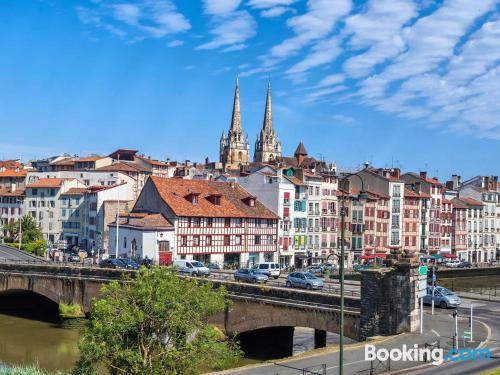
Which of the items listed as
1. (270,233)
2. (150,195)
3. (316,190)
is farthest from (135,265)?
(316,190)

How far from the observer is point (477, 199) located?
139m

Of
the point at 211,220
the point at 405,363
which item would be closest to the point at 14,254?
the point at 211,220

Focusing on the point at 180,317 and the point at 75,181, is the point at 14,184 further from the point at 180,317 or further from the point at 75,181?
the point at 180,317

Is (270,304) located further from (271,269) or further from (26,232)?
(26,232)

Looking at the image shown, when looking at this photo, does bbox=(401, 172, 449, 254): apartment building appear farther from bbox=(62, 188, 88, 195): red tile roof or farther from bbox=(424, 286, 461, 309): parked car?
bbox=(424, 286, 461, 309): parked car

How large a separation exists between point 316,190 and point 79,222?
3983cm

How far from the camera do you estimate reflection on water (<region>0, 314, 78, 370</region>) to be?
153 ft

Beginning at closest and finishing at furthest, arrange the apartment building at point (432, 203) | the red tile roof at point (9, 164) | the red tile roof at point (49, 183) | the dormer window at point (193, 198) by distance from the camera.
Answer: the dormer window at point (193, 198) < the red tile roof at point (49, 183) < the apartment building at point (432, 203) < the red tile roof at point (9, 164)

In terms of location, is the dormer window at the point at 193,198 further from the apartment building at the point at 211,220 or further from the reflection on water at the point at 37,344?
the reflection on water at the point at 37,344

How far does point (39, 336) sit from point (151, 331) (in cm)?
2877

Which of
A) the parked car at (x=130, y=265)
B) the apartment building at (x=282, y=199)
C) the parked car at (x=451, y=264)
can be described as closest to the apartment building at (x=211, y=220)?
the apartment building at (x=282, y=199)

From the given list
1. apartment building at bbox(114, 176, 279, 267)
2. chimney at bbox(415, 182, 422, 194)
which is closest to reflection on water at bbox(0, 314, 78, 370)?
apartment building at bbox(114, 176, 279, 267)

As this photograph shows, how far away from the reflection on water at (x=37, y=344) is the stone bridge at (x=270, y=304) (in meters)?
3.33

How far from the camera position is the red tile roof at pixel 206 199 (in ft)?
260
